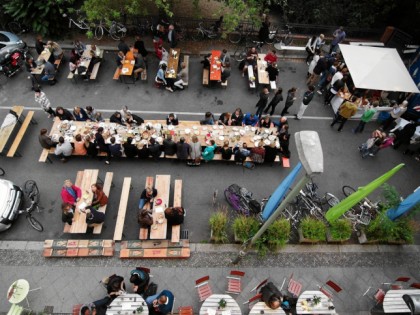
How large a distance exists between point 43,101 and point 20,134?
171cm

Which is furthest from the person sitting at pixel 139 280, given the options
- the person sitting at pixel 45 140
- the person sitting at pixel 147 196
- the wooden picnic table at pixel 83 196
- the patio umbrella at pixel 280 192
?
the person sitting at pixel 45 140

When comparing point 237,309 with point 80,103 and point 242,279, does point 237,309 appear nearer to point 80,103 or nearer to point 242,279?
point 242,279

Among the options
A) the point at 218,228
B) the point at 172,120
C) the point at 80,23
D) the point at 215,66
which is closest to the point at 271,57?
the point at 215,66

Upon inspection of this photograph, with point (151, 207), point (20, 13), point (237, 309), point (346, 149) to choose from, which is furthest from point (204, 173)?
point (20, 13)

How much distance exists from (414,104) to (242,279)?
12071 mm

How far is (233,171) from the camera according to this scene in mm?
13125

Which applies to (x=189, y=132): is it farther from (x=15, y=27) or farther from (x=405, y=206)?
(x=15, y=27)

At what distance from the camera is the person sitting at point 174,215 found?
10.6 m

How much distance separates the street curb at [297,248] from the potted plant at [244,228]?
478 mm

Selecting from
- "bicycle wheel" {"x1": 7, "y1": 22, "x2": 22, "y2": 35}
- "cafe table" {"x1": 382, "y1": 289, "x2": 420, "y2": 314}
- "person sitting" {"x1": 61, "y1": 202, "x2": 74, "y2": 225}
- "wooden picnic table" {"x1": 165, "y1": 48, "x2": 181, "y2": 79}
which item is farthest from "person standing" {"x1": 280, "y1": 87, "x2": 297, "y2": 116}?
"bicycle wheel" {"x1": 7, "y1": 22, "x2": 22, "y2": 35}

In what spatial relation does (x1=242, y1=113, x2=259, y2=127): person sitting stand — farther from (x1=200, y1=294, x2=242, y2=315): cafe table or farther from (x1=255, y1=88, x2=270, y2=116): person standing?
(x1=200, y1=294, x2=242, y2=315): cafe table

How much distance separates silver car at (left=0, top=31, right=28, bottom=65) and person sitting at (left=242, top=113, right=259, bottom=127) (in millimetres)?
12339

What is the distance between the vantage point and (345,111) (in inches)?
552

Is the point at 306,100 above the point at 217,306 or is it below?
above
